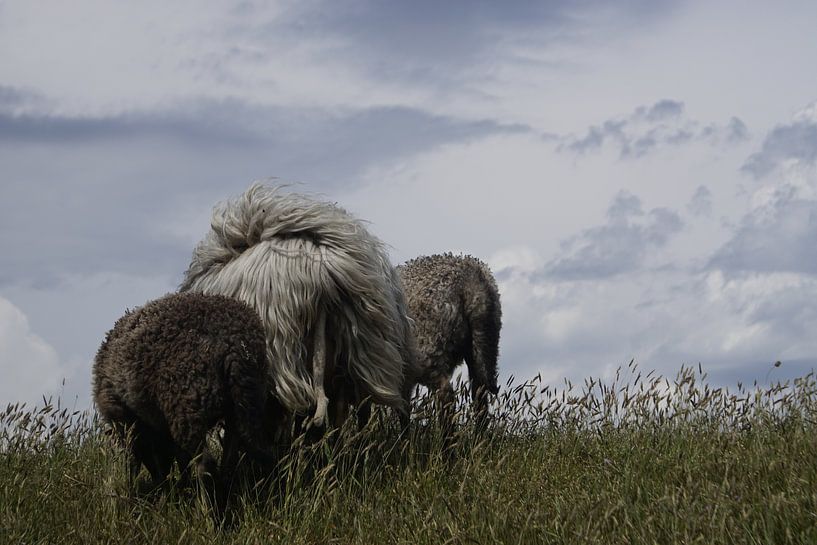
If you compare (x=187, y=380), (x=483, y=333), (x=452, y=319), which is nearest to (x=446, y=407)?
(x=452, y=319)

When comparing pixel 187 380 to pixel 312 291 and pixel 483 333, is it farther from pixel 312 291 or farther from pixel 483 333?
pixel 483 333

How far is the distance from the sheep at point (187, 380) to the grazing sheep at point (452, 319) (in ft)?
8.87

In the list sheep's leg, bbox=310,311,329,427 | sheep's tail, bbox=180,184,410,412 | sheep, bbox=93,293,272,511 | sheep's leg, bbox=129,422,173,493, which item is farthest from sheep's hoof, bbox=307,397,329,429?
sheep's leg, bbox=129,422,173,493

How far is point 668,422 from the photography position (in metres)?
7.68

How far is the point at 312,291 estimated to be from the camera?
7.11m

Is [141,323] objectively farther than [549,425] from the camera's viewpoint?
No

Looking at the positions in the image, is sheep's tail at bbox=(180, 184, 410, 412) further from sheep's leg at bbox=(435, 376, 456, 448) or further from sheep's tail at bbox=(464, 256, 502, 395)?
sheep's tail at bbox=(464, 256, 502, 395)

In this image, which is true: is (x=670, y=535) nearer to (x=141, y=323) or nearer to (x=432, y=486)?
(x=432, y=486)

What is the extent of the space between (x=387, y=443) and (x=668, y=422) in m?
2.14

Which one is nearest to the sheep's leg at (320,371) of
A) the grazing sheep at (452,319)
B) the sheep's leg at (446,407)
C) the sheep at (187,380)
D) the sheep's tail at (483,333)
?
the sheep at (187,380)

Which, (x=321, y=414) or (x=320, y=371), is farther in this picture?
(x=320, y=371)

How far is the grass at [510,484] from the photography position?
526cm

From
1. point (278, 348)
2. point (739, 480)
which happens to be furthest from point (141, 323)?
point (739, 480)

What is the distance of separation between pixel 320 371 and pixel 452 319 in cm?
234
